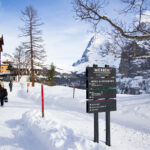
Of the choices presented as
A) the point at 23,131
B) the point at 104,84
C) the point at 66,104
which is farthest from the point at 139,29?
the point at 66,104

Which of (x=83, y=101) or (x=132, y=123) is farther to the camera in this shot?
(x=83, y=101)

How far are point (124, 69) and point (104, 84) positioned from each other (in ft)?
14.2

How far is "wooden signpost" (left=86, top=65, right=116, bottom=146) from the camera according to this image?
414cm

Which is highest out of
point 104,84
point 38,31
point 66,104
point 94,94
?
point 38,31

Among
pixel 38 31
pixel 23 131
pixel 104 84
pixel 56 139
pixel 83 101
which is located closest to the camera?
pixel 56 139

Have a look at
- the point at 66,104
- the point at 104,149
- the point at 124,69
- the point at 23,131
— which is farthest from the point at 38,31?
the point at 104,149

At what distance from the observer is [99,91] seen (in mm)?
4250

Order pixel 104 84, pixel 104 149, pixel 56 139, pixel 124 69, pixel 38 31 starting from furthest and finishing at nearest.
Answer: pixel 38 31 < pixel 124 69 < pixel 104 84 < pixel 56 139 < pixel 104 149

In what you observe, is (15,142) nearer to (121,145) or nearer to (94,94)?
(94,94)

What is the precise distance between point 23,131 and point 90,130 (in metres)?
2.37

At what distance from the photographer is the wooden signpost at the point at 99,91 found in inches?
163

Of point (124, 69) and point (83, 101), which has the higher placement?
point (124, 69)

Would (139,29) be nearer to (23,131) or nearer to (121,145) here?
(121,145)

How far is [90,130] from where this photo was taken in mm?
5527
